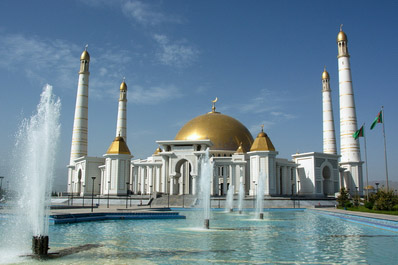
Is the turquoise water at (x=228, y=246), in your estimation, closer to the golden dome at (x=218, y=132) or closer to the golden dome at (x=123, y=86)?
the golden dome at (x=218, y=132)

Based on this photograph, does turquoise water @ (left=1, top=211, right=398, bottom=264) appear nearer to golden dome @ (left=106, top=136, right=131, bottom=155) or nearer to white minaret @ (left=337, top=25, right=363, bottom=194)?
golden dome @ (left=106, top=136, right=131, bottom=155)

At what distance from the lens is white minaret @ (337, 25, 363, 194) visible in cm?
4388

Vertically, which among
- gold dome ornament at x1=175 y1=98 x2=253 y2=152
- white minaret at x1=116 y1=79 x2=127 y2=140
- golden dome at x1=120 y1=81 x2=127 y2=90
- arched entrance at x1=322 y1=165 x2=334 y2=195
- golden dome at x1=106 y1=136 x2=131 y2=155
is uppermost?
golden dome at x1=120 y1=81 x2=127 y2=90

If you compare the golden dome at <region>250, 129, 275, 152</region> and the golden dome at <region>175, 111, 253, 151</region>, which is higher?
the golden dome at <region>175, 111, 253, 151</region>

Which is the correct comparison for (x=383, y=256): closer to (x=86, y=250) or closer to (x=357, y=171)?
(x=86, y=250)

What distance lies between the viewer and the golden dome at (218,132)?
46.9 meters

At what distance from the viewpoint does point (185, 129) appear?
162 ft

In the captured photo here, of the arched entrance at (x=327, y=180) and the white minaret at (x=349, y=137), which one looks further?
the white minaret at (x=349, y=137)

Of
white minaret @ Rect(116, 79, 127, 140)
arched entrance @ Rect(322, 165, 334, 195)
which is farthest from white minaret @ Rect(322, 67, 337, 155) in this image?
white minaret @ Rect(116, 79, 127, 140)

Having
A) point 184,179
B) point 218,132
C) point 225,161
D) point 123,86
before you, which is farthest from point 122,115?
point 225,161

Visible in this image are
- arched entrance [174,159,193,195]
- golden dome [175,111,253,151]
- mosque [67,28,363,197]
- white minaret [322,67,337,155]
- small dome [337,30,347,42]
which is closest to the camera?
mosque [67,28,363,197]

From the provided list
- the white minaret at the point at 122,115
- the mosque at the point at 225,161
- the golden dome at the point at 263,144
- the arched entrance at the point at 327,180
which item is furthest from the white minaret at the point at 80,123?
the arched entrance at the point at 327,180

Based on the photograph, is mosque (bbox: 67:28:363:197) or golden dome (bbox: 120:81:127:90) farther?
golden dome (bbox: 120:81:127:90)

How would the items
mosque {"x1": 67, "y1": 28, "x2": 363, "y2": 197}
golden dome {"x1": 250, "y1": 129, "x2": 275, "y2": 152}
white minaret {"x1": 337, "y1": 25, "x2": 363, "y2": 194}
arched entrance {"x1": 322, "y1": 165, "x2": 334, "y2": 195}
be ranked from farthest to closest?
white minaret {"x1": 337, "y1": 25, "x2": 363, "y2": 194} → arched entrance {"x1": 322, "y1": 165, "x2": 334, "y2": 195} → mosque {"x1": 67, "y1": 28, "x2": 363, "y2": 197} → golden dome {"x1": 250, "y1": 129, "x2": 275, "y2": 152}
